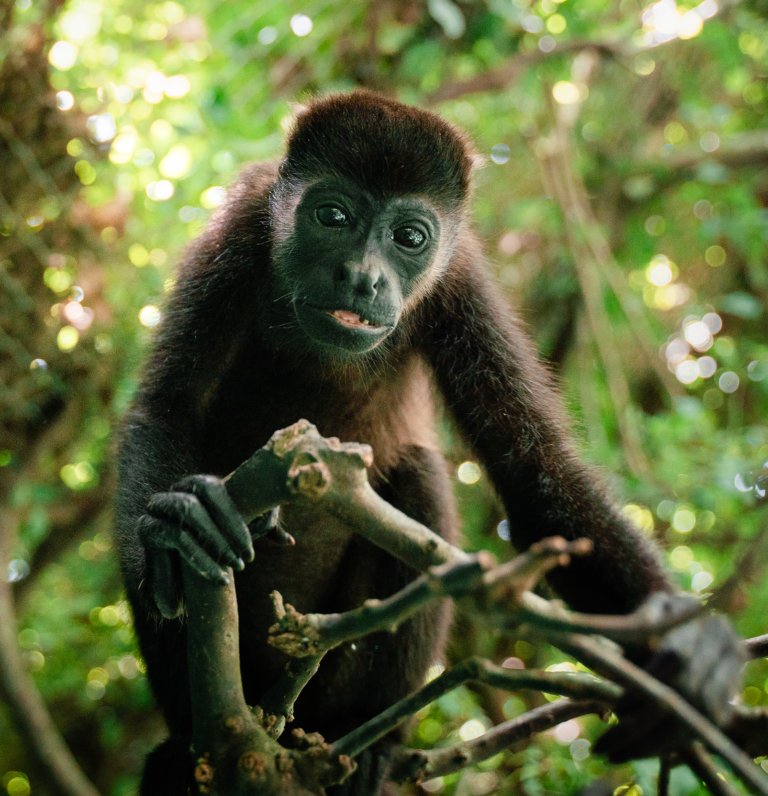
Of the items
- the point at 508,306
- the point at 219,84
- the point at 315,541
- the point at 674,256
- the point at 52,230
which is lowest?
the point at 674,256

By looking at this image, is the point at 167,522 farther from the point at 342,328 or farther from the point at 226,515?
the point at 342,328

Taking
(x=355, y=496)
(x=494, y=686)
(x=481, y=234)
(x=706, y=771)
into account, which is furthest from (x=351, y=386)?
(x=481, y=234)

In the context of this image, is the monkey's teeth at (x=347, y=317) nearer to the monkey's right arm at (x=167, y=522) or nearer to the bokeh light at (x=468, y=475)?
the monkey's right arm at (x=167, y=522)

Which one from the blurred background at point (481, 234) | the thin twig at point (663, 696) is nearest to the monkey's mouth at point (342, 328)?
the blurred background at point (481, 234)

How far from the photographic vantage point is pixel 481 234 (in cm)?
592

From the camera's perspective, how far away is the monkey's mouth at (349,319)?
9.34 feet

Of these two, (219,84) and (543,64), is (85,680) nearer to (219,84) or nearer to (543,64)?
(219,84)

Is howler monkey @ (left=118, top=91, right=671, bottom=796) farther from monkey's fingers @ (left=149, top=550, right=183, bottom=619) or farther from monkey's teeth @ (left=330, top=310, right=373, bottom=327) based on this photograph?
monkey's fingers @ (left=149, top=550, right=183, bottom=619)

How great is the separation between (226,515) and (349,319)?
115 cm

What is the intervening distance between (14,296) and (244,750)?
12.8 feet

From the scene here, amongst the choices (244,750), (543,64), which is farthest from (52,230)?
(244,750)

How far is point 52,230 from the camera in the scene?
5055mm

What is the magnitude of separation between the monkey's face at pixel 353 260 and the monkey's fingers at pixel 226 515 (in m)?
1.01

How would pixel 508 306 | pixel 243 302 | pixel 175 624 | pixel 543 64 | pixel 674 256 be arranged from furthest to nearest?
pixel 674 256 → pixel 543 64 → pixel 508 306 → pixel 243 302 → pixel 175 624
